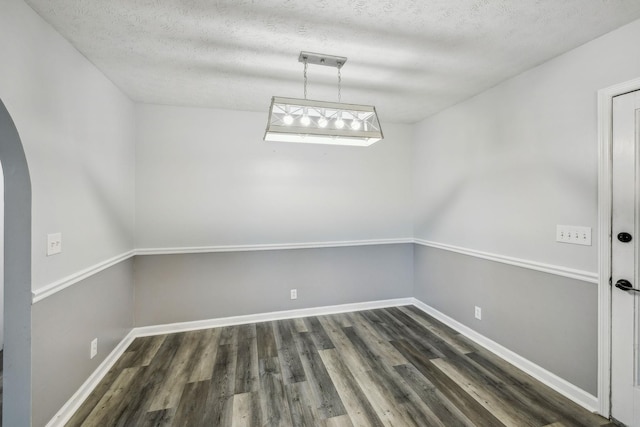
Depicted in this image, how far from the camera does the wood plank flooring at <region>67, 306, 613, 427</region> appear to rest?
185 centimetres

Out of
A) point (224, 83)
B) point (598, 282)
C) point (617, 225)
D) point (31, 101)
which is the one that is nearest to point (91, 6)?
point (31, 101)

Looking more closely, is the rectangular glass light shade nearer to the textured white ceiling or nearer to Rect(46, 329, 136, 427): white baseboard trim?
the textured white ceiling

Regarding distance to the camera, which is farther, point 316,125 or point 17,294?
point 316,125

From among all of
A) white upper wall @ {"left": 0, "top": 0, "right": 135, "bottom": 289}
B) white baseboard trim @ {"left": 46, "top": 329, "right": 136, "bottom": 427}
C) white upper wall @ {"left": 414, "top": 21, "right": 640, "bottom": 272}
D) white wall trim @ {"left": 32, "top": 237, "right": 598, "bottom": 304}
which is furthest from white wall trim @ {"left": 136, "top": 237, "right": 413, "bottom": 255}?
white baseboard trim @ {"left": 46, "top": 329, "right": 136, "bottom": 427}

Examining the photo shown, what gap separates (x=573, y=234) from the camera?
2023 millimetres

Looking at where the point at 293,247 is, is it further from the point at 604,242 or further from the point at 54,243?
the point at 604,242

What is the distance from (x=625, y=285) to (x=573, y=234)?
1.40 feet

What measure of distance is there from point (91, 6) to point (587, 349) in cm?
398

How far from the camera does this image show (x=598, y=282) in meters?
1.88

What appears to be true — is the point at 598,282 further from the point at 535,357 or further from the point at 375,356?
the point at 375,356

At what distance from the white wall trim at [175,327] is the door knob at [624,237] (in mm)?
2498

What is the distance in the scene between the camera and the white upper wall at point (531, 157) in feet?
6.24

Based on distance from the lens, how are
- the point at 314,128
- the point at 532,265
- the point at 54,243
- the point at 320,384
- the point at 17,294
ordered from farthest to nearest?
1. the point at 532,265
2. the point at 320,384
3. the point at 314,128
4. the point at 54,243
5. the point at 17,294

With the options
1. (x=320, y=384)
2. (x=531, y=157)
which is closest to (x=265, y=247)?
(x=320, y=384)
